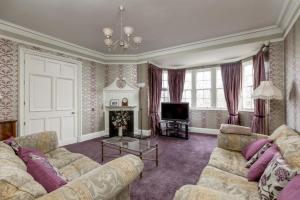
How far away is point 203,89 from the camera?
6.13m

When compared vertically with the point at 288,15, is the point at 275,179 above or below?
below

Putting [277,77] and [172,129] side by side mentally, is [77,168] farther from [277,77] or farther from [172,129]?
[172,129]

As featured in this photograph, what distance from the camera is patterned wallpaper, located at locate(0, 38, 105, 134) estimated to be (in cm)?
336

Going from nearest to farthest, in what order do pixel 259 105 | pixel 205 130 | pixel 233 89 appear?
pixel 259 105 < pixel 233 89 < pixel 205 130

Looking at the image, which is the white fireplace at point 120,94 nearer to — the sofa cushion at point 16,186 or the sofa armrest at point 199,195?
the sofa armrest at point 199,195

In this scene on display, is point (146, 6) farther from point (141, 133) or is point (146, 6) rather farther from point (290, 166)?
point (141, 133)

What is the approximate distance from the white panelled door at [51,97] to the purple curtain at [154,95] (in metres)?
2.37

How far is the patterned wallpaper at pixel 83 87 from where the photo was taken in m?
3.36

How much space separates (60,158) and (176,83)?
4.89m

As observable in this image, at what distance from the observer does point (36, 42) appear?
12.7ft

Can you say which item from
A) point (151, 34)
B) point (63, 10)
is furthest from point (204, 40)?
point (63, 10)

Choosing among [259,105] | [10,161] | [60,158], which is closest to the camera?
[10,161]

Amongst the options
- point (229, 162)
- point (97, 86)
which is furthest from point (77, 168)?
point (97, 86)

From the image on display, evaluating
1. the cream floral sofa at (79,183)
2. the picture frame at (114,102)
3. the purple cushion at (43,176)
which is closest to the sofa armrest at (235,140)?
the cream floral sofa at (79,183)
